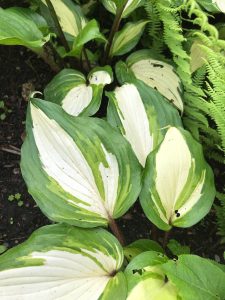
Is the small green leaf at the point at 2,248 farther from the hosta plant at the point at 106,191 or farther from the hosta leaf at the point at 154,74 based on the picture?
the hosta leaf at the point at 154,74

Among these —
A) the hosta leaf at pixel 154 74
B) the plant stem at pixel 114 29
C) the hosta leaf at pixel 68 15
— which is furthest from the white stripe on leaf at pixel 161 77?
the hosta leaf at pixel 68 15

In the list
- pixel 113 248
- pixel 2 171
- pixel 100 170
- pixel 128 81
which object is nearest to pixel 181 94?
pixel 128 81

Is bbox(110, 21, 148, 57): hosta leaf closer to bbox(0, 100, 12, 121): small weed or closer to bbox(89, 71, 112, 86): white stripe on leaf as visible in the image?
bbox(89, 71, 112, 86): white stripe on leaf

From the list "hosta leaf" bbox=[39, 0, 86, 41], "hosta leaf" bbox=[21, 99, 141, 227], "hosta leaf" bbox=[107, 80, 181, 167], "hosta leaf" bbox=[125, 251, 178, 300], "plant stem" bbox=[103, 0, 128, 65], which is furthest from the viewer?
"hosta leaf" bbox=[39, 0, 86, 41]

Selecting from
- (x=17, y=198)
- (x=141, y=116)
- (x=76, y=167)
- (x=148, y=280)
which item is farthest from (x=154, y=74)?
(x=148, y=280)

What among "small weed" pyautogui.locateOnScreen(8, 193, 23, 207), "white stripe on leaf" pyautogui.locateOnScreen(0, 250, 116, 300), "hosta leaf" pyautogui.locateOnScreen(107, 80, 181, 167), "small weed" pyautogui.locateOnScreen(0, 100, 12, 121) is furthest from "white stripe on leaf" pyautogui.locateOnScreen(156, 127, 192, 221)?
"small weed" pyautogui.locateOnScreen(0, 100, 12, 121)
